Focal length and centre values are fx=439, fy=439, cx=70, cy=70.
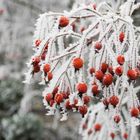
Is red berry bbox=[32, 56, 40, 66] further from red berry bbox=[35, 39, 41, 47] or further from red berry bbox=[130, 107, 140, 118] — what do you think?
red berry bbox=[130, 107, 140, 118]

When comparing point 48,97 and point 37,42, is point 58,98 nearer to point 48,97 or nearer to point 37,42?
point 48,97

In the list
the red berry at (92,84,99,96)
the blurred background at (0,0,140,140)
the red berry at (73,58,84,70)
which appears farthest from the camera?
the blurred background at (0,0,140,140)

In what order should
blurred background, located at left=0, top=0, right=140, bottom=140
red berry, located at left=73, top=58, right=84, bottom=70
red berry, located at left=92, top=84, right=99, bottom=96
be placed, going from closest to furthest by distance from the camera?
red berry, located at left=73, top=58, right=84, bottom=70 < red berry, located at left=92, top=84, right=99, bottom=96 < blurred background, located at left=0, top=0, right=140, bottom=140

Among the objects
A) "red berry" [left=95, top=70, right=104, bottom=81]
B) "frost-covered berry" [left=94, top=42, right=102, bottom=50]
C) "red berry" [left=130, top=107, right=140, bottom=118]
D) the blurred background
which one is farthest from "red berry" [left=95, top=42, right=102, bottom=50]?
the blurred background

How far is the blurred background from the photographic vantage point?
8.13m

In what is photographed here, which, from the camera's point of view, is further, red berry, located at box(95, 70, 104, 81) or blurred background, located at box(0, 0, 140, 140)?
blurred background, located at box(0, 0, 140, 140)

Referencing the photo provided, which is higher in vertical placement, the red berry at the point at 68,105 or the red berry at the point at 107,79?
the red berry at the point at 107,79

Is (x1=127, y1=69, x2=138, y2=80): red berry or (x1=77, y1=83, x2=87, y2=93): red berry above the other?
(x1=127, y1=69, x2=138, y2=80): red berry

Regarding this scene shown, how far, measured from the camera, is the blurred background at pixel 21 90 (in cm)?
813

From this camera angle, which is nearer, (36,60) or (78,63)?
(78,63)

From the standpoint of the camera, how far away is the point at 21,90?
12859mm

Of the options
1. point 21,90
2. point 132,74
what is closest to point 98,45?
point 132,74

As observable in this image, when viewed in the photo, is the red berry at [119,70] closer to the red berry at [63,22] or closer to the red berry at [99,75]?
the red berry at [99,75]

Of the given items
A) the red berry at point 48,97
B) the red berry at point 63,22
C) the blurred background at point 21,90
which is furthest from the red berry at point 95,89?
the blurred background at point 21,90
